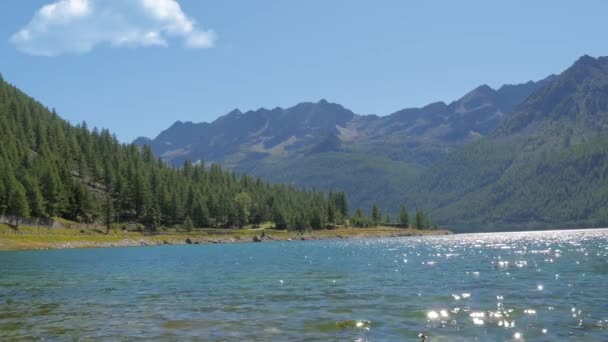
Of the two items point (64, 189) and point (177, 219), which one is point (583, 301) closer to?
point (64, 189)

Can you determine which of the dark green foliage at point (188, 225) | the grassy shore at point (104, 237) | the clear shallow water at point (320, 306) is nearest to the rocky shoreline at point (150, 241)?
the grassy shore at point (104, 237)

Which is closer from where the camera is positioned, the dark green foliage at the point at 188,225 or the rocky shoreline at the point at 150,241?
the rocky shoreline at the point at 150,241

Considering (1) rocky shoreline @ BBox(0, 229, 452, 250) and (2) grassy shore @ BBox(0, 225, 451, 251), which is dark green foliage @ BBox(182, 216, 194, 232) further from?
(1) rocky shoreline @ BBox(0, 229, 452, 250)

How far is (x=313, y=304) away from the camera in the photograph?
3278 centimetres

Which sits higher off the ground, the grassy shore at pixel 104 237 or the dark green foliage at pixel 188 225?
the dark green foliage at pixel 188 225

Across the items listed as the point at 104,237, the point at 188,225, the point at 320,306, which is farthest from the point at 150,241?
the point at 320,306

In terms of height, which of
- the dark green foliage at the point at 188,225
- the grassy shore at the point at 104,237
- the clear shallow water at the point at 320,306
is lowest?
the clear shallow water at the point at 320,306

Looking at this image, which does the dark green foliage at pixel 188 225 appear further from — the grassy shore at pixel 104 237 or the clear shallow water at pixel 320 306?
the clear shallow water at pixel 320 306

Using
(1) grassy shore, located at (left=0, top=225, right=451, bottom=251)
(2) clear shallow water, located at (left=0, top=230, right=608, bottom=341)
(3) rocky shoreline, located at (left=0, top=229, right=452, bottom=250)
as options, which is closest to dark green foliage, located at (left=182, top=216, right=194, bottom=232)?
(1) grassy shore, located at (left=0, top=225, right=451, bottom=251)

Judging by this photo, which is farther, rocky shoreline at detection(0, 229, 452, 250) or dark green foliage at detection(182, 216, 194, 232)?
dark green foliage at detection(182, 216, 194, 232)

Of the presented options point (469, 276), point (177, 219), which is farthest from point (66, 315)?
point (177, 219)

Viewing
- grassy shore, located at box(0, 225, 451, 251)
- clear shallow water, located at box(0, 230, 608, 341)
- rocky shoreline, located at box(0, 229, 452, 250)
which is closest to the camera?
clear shallow water, located at box(0, 230, 608, 341)

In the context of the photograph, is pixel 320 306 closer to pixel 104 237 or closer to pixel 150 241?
pixel 104 237

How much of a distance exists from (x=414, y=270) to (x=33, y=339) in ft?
126
